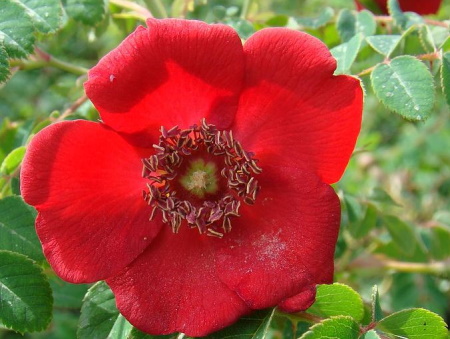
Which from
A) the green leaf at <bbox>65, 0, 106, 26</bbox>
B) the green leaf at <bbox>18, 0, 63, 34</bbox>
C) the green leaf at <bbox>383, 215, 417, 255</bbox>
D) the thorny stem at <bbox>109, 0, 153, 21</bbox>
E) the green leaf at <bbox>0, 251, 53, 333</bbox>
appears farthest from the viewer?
the green leaf at <bbox>383, 215, 417, 255</bbox>

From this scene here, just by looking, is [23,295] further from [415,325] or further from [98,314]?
[415,325]

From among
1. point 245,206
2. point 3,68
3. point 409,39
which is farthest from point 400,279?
point 3,68

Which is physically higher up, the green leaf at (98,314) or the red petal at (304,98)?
the red petal at (304,98)

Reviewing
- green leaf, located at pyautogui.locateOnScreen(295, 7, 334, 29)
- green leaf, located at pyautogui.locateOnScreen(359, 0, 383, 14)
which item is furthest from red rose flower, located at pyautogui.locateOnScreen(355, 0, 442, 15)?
green leaf, located at pyautogui.locateOnScreen(295, 7, 334, 29)

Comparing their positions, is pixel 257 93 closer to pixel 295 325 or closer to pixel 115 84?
pixel 115 84

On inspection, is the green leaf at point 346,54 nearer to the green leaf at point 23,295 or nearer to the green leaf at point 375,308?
the green leaf at point 375,308

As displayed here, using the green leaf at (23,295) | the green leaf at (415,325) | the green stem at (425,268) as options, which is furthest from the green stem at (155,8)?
the green stem at (425,268)

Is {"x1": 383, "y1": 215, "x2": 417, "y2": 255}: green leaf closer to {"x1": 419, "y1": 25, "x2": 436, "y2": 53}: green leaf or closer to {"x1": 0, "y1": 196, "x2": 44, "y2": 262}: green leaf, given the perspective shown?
{"x1": 419, "y1": 25, "x2": 436, "y2": 53}: green leaf
